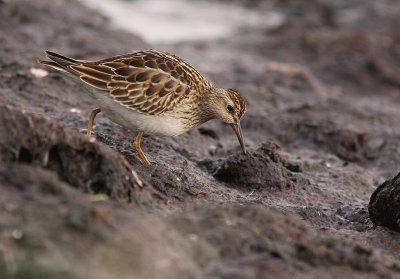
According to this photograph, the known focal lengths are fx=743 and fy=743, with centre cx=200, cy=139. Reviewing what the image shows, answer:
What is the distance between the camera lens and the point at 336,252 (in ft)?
19.0

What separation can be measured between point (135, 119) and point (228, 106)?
55.0 inches

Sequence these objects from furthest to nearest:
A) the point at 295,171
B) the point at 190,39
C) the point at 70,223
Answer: the point at 190,39
the point at 295,171
the point at 70,223

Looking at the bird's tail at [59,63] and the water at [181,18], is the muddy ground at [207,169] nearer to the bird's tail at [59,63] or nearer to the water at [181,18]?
the bird's tail at [59,63]

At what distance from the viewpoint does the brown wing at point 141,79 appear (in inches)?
308

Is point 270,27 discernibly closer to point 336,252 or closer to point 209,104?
point 209,104

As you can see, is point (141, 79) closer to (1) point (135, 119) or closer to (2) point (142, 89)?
(2) point (142, 89)

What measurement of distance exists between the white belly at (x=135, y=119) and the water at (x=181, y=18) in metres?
9.74

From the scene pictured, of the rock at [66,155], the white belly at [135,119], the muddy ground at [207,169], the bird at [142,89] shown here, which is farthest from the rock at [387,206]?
the rock at [66,155]

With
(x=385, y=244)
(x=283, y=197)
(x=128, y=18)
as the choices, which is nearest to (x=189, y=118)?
(x=283, y=197)

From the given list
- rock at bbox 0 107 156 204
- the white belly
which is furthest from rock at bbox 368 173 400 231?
rock at bbox 0 107 156 204

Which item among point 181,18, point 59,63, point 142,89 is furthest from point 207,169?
point 181,18

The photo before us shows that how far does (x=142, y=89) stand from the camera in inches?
315

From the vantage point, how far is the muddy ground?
16.7ft

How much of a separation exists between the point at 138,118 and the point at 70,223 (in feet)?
9.89
